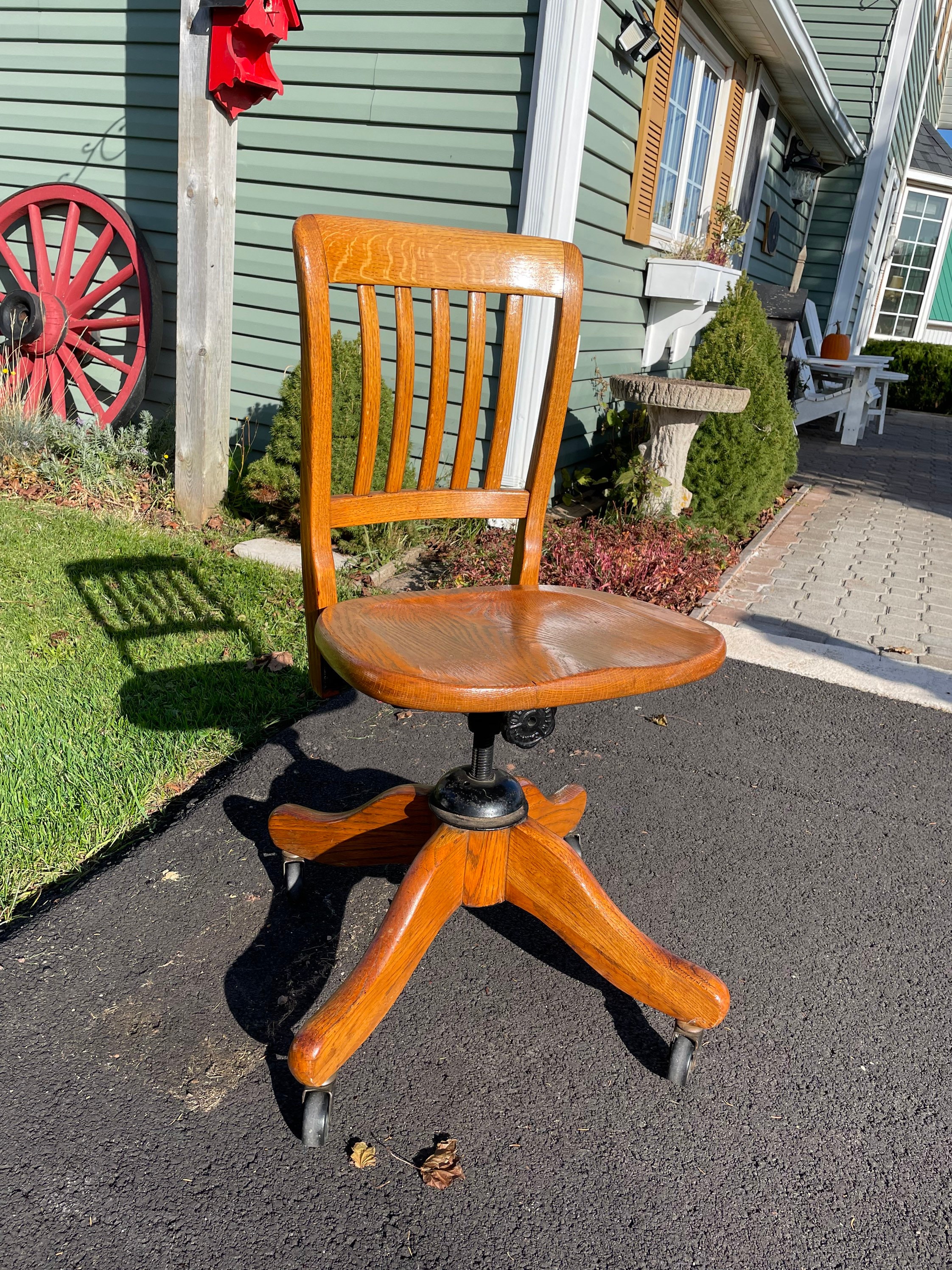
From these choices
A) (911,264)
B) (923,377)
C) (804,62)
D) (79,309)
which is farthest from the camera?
(911,264)

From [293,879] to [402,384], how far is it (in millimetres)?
981

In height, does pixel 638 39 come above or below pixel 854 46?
below

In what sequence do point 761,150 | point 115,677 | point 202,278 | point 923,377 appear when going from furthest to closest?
1. point 923,377
2. point 761,150
3. point 202,278
4. point 115,677

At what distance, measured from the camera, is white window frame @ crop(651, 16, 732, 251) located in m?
5.52

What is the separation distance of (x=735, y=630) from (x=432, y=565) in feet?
4.26

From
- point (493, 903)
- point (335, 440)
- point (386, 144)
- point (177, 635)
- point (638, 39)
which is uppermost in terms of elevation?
point (638, 39)

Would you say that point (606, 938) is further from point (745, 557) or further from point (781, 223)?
point (781, 223)

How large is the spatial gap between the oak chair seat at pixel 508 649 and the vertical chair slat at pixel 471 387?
275 millimetres

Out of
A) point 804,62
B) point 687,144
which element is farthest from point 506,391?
point 804,62

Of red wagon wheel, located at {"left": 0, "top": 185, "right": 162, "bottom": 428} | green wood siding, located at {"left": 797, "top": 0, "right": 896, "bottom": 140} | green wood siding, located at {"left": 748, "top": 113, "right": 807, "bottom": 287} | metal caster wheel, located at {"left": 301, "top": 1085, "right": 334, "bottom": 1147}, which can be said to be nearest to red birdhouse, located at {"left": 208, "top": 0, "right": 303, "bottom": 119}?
red wagon wheel, located at {"left": 0, "top": 185, "right": 162, "bottom": 428}

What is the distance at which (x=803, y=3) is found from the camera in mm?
9797

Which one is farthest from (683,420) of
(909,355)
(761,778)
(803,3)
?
(909,355)

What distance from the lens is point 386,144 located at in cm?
431

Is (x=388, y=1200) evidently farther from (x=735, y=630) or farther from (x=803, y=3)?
(x=803, y=3)
